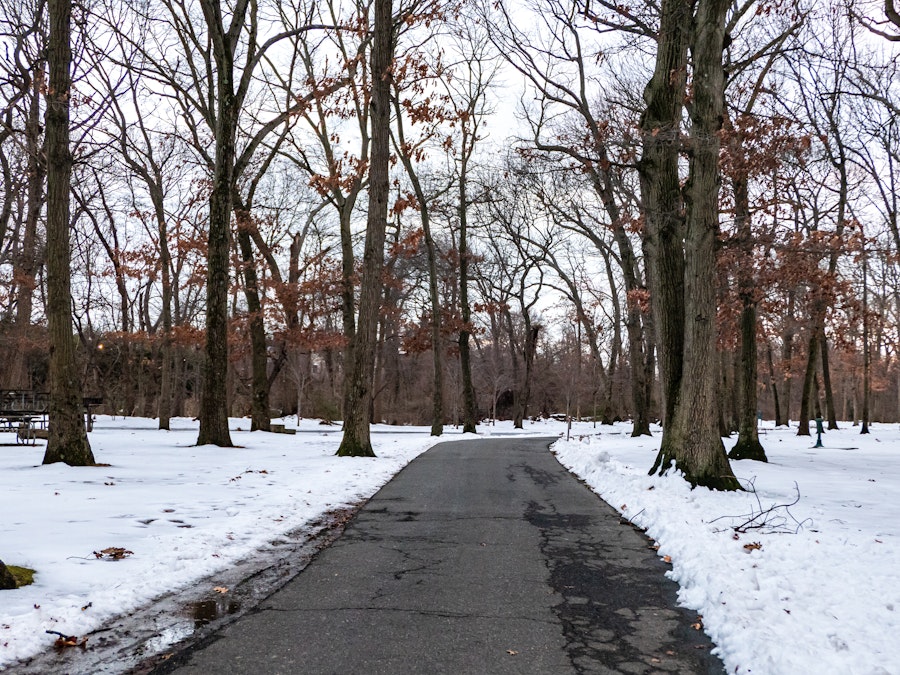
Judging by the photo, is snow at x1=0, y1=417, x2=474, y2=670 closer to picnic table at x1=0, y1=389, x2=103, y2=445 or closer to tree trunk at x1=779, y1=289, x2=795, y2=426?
picnic table at x1=0, y1=389, x2=103, y2=445

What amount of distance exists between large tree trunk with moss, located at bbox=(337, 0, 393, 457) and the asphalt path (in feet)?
24.5

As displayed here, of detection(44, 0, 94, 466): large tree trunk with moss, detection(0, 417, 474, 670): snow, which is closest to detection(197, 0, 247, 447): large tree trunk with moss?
detection(0, 417, 474, 670): snow

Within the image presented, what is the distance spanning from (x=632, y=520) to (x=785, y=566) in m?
2.88

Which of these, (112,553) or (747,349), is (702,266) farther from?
(112,553)

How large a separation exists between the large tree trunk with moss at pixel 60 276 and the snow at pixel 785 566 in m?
9.47

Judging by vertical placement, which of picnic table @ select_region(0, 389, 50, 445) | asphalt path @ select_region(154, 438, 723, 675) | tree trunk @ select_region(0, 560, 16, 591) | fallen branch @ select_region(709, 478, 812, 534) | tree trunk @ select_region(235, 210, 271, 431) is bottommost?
asphalt path @ select_region(154, 438, 723, 675)

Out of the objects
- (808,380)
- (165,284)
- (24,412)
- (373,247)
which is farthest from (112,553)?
(808,380)

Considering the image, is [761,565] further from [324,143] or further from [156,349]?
[156,349]

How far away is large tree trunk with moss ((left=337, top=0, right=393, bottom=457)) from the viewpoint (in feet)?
51.1

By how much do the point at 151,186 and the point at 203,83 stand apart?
18.0 ft

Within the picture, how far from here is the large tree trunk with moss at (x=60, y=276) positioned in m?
11.1

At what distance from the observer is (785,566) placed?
5340 mm

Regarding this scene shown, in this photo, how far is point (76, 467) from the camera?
1101 cm

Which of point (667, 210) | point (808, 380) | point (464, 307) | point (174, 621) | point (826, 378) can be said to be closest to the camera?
point (174, 621)
